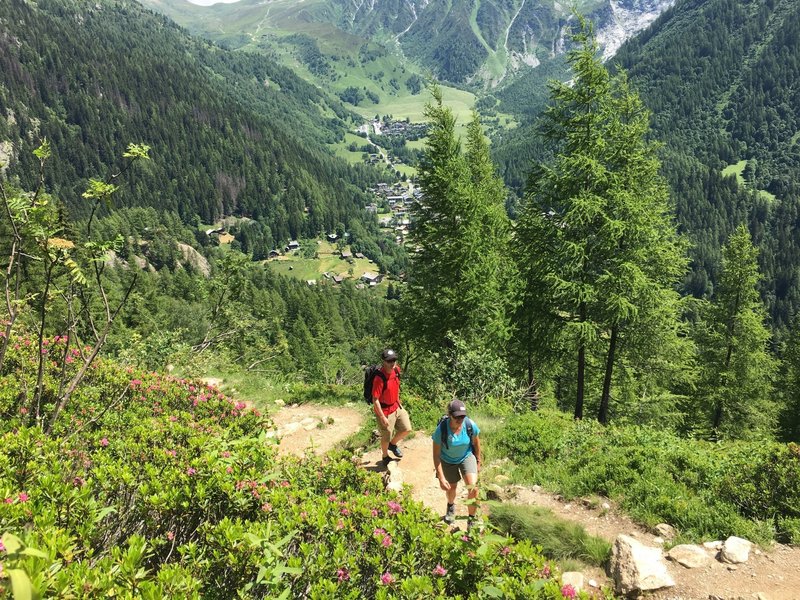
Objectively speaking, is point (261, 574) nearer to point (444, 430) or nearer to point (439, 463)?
point (444, 430)

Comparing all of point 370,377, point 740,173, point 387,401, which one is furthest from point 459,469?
point 740,173

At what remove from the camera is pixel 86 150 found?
600 feet

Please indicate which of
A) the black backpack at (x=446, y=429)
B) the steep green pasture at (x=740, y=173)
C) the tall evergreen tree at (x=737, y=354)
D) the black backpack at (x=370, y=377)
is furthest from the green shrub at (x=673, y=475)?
the steep green pasture at (x=740, y=173)

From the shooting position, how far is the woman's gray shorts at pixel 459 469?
21.7 feet

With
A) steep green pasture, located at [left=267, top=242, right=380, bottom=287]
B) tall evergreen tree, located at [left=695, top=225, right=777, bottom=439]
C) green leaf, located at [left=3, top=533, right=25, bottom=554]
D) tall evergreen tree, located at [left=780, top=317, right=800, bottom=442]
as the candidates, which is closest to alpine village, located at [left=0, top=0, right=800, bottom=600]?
green leaf, located at [left=3, top=533, right=25, bottom=554]

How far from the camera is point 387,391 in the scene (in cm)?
823

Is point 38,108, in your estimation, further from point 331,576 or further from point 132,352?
point 331,576

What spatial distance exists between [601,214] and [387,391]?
8960 millimetres

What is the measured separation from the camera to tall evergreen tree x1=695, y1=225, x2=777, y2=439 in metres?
22.5

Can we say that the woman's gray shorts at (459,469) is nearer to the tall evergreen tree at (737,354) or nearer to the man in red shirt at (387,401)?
the man in red shirt at (387,401)

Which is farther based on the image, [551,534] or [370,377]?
[370,377]

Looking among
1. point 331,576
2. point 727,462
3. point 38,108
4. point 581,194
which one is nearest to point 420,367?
point 581,194

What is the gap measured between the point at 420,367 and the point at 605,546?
41.9 feet

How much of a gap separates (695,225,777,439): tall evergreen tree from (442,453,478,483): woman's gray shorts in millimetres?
20647
